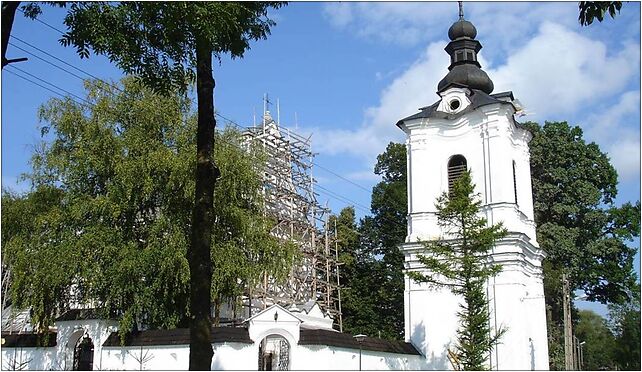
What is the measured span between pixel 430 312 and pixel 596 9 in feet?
55.8

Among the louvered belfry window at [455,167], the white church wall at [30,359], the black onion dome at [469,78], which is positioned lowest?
the white church wall at [30,359]

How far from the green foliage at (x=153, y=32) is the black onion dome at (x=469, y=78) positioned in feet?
57.4

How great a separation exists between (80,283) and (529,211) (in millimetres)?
15568

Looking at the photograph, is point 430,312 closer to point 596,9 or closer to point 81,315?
point 81,315

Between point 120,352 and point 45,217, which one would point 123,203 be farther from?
point 120,352

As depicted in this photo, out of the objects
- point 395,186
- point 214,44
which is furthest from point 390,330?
point 214,44

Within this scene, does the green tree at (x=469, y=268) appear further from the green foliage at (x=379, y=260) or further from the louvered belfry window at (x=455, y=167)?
the green foliage at (x=379, y=260)

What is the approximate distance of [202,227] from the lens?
9.94 m

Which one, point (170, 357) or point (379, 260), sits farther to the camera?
point (379, 260)

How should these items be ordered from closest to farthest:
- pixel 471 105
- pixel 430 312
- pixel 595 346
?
pixel 430 312 → pixel 471 105 → pixel 595 346

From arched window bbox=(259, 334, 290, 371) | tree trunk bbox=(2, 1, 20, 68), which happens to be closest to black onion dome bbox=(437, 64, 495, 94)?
arched window bbox=(259, 334, 290, 371)

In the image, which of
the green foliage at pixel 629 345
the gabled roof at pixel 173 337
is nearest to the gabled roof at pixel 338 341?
the gabled roof at pixel 173 337

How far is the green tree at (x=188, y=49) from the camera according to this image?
925 centimetres

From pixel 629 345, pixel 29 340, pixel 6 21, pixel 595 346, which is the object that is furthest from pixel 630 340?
pixel 6 21
